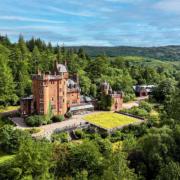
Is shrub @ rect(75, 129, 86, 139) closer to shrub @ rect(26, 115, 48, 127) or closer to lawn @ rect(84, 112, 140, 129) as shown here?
lawn @ rect(84, 112, 140, 129)

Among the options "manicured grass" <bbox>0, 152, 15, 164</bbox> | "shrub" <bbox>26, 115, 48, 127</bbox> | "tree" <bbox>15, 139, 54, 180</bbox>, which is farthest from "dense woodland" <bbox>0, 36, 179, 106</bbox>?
"tree" <bbox>15, 139, 54, 180</bbox>

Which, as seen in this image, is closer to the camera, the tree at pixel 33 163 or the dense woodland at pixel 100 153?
the dense woodland at pixel 100 153

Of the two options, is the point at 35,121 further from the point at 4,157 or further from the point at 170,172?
the point at 170,172

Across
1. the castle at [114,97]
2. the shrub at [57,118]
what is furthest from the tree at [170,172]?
the castle at [114,97]

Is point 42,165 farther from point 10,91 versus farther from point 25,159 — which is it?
point 10,91

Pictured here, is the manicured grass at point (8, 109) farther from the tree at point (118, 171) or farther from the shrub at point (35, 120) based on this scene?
the tree at point (118, 171)

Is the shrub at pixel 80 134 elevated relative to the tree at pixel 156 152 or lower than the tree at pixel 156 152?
lower

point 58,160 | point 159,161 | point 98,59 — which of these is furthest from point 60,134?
point 98,59
